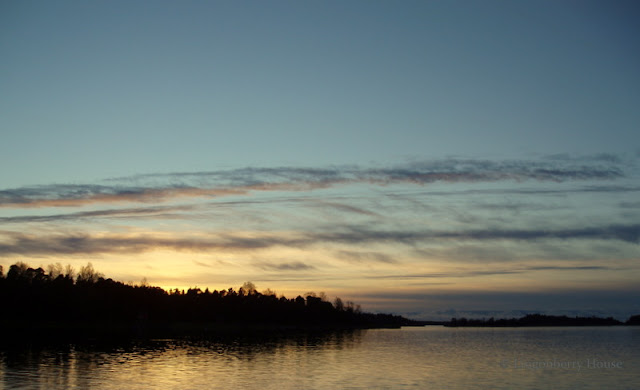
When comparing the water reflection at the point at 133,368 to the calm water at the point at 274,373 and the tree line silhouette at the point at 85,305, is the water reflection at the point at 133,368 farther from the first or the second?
the tree line silhouette at the point at 85,305

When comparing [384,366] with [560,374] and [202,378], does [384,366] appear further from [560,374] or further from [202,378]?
[202,378]

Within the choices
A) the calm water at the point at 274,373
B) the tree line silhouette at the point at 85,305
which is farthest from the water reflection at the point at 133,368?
the tree line silhouette at the point at 85,305

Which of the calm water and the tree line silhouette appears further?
the tree line silhouette

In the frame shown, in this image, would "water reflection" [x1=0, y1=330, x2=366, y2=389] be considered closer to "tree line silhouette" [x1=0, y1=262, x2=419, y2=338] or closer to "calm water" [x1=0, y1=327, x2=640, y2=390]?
"calm water" [x1=0, y1=327, x2=640, y2=390]

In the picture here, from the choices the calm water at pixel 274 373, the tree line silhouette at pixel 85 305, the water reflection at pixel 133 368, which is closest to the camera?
the water reflection at pixel 133 368

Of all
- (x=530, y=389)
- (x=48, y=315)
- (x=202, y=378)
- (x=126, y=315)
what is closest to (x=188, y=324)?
(x=126, y=315)

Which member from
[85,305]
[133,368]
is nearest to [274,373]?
[133,368]

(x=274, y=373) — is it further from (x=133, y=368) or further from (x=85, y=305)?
(x=85, y=305)

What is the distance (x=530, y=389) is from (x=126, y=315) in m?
138

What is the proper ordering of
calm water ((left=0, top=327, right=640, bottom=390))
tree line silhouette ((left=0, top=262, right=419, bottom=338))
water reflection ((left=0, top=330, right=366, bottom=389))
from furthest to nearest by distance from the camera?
tree line silhouette ((left=0, top=262, right=419, bottom=338)), calm water ((left=0, top=327, right=640, bottom=390)), water reflection ((left=0, top=330, right=366, bottom=389))

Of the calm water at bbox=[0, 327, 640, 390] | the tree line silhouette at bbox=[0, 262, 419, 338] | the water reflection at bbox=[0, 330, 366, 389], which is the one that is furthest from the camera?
the tree line silhouette at bbox=[0, 262, 419, 338]

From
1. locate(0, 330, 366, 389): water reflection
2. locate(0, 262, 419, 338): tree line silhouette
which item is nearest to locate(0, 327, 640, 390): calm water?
locate(0, 330, 366, 389): water reflection

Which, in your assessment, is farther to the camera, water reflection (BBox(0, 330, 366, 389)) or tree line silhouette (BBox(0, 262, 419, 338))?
tree line silhouette (BBox(0, 262, 419, 338))

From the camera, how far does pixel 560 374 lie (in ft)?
169
